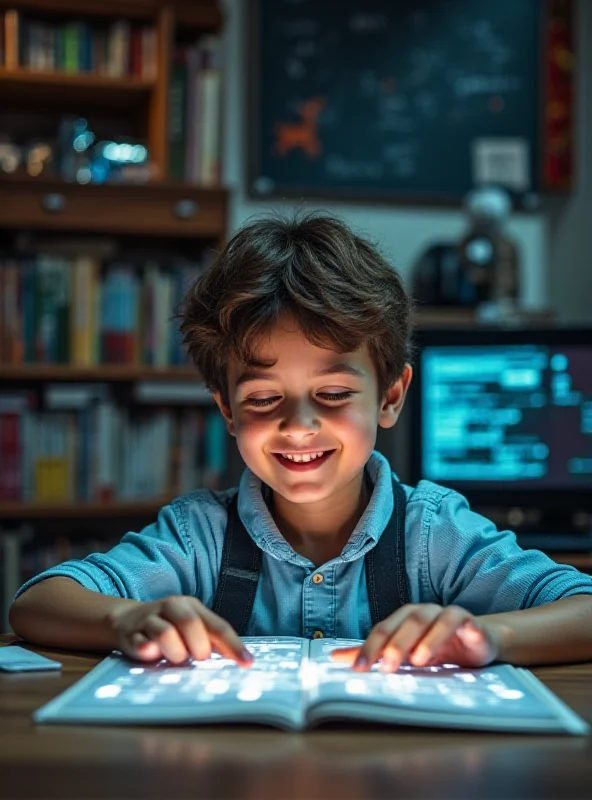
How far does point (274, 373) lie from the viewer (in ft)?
3.63

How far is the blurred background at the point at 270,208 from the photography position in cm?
221

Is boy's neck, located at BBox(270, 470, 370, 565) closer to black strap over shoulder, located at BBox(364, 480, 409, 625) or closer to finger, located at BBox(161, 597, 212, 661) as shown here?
black strap over shoulder, located at BBox(364, 480, 409, 625)

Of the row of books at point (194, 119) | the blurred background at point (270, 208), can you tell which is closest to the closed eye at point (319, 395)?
the blurred background at point (270, 208)

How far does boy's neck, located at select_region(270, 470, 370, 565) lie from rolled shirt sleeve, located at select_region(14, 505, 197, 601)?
119 mm

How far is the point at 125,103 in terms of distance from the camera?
301 centimetres

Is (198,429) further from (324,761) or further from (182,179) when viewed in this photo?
(324,761)

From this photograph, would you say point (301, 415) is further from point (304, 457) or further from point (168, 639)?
point (168, 639)

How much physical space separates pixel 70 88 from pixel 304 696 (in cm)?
242

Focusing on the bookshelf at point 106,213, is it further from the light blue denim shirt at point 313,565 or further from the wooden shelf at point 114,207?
the light blue denim shirt at point 313,565

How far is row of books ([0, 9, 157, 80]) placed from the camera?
2.78m

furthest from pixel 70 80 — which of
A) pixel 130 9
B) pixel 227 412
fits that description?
pixel 227 412

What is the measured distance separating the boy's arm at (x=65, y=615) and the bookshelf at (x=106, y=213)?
5.56 feet

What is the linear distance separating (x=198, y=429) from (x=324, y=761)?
92.3 inches

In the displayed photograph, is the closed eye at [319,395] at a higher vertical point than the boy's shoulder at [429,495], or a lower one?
higher
